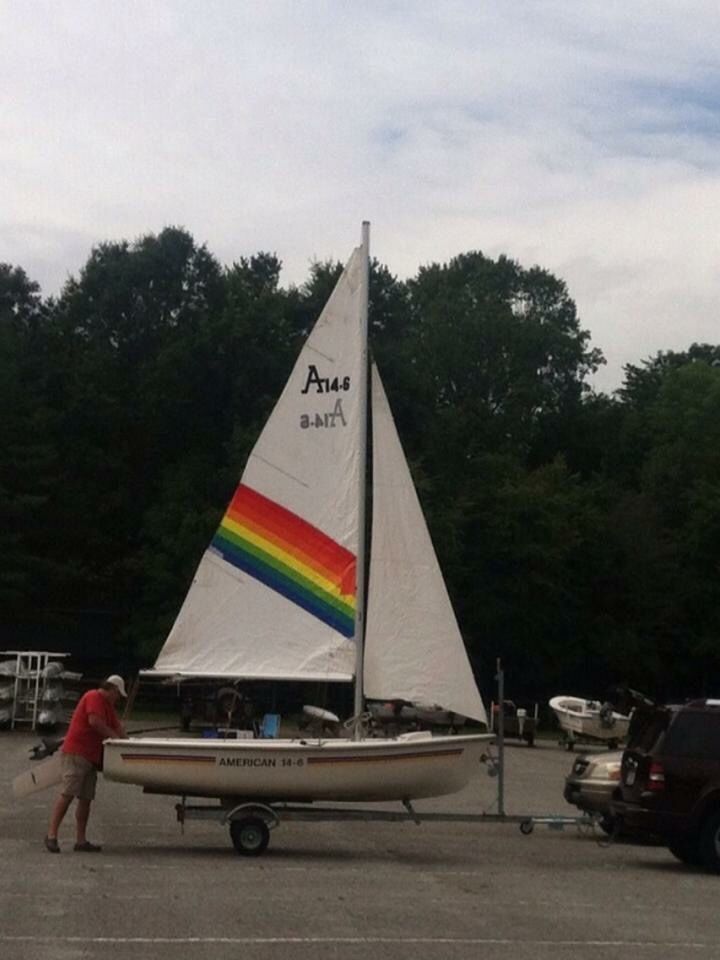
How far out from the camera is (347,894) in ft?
51.4

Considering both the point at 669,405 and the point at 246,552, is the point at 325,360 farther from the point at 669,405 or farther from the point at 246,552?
the point at 669,405

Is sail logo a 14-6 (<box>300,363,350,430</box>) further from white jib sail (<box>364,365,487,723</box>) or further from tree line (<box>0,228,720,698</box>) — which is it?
tree line (<box>0,228,720,698</box>)

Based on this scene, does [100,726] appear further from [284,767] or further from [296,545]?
[296,545]

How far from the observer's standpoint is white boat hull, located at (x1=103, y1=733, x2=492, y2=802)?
1877 cm

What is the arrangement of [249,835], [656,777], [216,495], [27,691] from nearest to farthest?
1. [249,835]
2. [656,777]
3. [27,691]
4. [216,495]

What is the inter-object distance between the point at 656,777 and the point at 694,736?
2.13 ft

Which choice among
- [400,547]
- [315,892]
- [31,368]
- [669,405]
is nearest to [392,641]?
[400,547]

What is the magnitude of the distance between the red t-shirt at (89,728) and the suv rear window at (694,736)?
590 centimetres

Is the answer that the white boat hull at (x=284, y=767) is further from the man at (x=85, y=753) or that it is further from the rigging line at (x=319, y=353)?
the rigging line at (x=319, y=353)

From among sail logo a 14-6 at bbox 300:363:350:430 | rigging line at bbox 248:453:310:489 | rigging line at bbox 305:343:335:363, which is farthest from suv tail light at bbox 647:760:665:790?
rigging line at bbox 305:343:335:363

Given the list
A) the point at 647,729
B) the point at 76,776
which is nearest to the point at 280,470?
the point at 76,776

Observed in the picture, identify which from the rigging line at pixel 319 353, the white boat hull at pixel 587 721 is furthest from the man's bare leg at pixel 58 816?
the white boat hull at pixel 587 721

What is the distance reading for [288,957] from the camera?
12.0 meters

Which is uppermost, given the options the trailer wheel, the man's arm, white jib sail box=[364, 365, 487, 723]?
white jib sail box=[364, 365, 487, 723]
